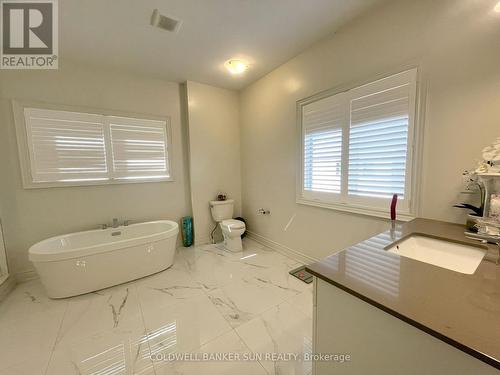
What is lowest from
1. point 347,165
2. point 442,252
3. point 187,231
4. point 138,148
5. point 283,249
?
point 283,249

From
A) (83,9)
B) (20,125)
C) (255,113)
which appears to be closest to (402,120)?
(255,113)

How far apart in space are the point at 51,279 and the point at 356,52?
374 cm

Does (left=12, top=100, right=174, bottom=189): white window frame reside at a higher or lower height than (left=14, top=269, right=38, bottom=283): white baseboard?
higher

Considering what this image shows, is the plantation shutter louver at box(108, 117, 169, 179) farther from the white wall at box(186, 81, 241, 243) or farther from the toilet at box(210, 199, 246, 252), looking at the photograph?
the toilet at box(210, 199, 246, 252)

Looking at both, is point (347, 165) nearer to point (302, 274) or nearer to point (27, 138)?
point (302, 274)

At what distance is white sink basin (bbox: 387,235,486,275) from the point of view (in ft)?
3.69

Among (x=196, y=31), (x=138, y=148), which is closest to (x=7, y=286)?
(x=138, y=148)

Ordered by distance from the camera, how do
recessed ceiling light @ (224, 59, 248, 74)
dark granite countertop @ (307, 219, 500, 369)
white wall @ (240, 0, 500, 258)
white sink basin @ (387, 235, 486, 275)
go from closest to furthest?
dark granite countertop @ (307, 219, 500, 369)
white sink basin @ (387, 235, 486, 275)
white wall @ (240, 0, 500, 258)
recessed ceiling light @ (224, 59, 248, 74)

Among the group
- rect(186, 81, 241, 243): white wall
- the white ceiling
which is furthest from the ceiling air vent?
rect(186, 81, 241, 243): white wall

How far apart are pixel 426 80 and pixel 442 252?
50.9 inches

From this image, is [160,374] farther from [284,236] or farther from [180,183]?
[180,183]

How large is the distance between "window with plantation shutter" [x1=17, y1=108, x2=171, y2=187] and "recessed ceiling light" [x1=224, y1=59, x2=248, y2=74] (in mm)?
1320

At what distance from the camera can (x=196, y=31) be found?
6.81 ft

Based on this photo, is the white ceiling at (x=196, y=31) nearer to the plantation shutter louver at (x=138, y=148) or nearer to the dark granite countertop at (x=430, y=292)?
the plantation shutter louver at (x=138, y=148)
